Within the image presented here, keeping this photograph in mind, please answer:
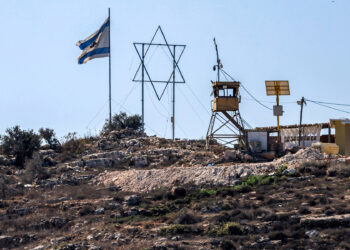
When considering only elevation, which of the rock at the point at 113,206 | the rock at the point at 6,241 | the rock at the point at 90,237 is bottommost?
the rock at the point at 6,241

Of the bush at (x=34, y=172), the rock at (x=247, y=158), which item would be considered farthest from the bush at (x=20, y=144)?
the rock at (x=247, y=158)

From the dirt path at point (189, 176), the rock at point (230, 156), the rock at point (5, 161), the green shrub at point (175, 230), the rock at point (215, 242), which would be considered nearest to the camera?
the rock at point (215, 242)

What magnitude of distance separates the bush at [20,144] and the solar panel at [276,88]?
1874 cm

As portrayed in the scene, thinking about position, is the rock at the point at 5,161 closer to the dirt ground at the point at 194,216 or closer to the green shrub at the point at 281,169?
the dirt ground at the point at 194,216

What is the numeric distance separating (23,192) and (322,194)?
17701 mm

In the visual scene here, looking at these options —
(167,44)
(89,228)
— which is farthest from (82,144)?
(89,228)

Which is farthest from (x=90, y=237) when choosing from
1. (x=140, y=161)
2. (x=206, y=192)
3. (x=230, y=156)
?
(x=140, y=161)

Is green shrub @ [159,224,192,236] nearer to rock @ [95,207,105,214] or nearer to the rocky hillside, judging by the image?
the rocky hillside

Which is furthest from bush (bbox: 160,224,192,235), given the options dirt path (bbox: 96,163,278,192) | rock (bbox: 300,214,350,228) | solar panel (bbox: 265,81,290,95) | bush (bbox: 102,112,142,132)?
bush (bbox: 102,112,142,132)

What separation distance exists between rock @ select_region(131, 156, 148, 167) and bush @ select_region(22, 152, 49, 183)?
20.3 ft

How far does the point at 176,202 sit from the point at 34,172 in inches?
544

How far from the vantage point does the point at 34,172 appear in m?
42.2

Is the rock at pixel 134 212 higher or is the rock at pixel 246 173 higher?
the rock at pixel 246 173

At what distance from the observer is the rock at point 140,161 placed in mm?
44250
